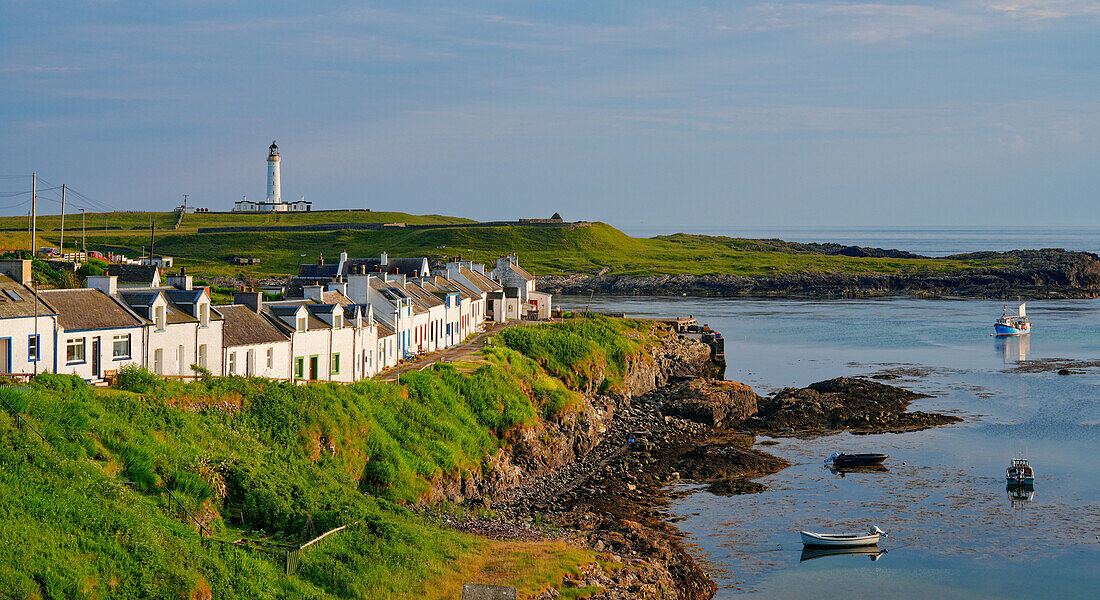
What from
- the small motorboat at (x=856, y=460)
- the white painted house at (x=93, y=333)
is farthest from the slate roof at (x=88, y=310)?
the small motorboat at (x=856, y=460)

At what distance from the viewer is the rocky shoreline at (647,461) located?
32156 mm

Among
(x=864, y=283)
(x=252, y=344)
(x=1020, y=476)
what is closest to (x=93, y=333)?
(x=252, y=344)

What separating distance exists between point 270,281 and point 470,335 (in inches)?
3428

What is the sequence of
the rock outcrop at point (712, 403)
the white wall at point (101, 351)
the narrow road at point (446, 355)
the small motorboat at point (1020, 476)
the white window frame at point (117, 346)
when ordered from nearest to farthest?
the white wall at point (101, 351), the white window frame at point (117, 346), the small motorboat at point (1020, 476), the narrow road at point (446, 355), the rock outcrop at point (712, 403)

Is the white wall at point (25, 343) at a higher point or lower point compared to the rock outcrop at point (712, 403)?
higher

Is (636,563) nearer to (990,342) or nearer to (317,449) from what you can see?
Answer: (317,449)

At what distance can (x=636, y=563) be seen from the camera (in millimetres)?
30859

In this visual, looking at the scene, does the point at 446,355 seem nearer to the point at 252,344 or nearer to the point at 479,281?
the point at 252,344

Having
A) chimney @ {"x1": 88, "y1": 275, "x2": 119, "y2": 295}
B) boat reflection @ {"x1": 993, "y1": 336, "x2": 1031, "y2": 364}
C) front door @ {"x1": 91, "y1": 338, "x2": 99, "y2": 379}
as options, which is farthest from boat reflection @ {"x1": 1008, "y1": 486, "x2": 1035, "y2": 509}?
boat reflection @ {"x1": 993, "y1": 336, "x2": 1031, "y2": 364}

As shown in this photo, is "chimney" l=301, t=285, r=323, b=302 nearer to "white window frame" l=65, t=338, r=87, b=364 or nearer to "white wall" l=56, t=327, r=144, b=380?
"white wall" l=56, t=327, r=144, b=380

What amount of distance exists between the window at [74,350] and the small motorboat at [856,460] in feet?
107

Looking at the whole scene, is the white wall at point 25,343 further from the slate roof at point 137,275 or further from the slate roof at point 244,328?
the slate roof at point 137,275

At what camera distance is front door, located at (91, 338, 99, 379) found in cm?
3447

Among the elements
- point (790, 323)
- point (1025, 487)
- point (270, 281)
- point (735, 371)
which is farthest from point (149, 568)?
point (270, 281)
